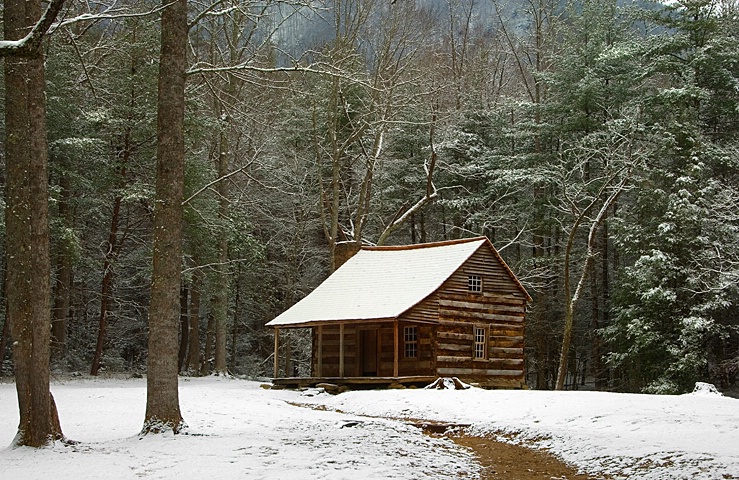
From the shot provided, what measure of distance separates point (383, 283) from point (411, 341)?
2.53m

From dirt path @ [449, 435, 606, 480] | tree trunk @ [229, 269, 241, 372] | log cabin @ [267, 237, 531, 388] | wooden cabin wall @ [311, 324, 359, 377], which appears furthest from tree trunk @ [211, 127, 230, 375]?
dirt path @ [449, 435, 606, 480]

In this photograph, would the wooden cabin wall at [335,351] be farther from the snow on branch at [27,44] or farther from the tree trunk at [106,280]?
the snow on branch at [27,44]

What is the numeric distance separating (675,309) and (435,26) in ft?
87.1

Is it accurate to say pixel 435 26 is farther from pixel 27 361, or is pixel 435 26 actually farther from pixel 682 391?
pixel 27 361

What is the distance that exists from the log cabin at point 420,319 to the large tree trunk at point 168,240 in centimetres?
1474

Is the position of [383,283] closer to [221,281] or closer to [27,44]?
[221,281]

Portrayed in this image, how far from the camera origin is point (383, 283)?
Result: 98.8ft

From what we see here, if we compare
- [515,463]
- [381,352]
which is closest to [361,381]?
[381,352]

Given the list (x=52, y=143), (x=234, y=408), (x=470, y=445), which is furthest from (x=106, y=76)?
(x=470, y=445)

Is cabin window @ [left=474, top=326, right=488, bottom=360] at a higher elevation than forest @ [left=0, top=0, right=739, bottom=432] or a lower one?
lower

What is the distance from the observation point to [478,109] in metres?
43.7

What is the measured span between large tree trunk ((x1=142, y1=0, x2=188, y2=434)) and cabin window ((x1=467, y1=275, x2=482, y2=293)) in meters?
18.3

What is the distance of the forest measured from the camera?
3034cm

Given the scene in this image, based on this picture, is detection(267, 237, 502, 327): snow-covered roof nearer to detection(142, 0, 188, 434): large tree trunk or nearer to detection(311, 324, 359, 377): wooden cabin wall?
detection(311, 324, 359, 377): wooden cabin wall
